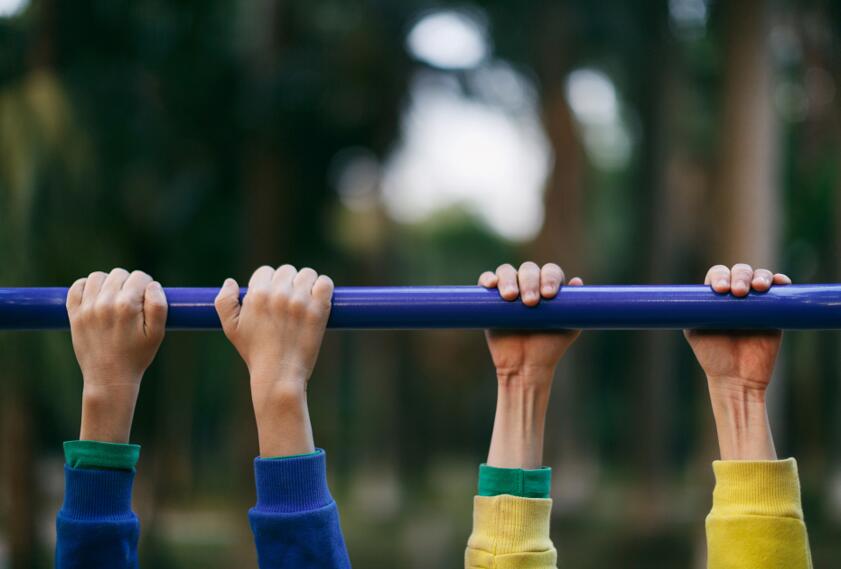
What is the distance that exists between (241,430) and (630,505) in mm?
6586

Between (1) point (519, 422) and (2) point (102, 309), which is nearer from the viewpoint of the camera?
(2) point (102, 309)

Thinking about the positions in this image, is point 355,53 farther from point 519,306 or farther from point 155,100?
point 519,306

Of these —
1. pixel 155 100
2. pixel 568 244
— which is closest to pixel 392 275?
pixel 568 244

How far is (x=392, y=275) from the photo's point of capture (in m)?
18.5

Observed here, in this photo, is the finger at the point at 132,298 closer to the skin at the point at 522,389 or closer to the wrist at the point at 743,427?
the skin at the point at 522,389

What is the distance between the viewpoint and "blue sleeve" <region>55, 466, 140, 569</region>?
136 cm

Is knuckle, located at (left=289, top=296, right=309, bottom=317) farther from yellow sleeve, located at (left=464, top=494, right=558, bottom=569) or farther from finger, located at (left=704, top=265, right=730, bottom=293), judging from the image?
finger, located at (left=704, top=265, right=730, bottom=293)

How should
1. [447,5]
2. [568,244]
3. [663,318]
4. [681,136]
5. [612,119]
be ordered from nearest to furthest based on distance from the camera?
[663,318], [447,5], [568,244], [681,136], [612,119]

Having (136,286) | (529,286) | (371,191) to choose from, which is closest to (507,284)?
(529,286)

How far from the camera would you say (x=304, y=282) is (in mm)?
1374

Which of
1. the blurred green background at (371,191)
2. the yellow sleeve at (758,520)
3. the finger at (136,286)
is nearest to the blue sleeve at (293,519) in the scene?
the finger at (136,286)

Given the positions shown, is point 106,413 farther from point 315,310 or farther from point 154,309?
point 315,310

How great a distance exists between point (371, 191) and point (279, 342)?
15950mm

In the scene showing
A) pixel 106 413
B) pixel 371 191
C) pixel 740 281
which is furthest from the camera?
pixel 371 191
